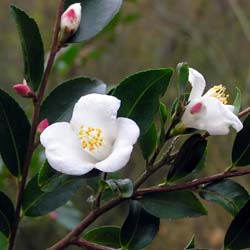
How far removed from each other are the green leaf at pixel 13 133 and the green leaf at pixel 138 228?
0.15 m

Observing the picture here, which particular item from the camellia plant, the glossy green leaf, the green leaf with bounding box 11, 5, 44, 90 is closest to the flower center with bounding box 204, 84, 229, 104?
the camellia plant

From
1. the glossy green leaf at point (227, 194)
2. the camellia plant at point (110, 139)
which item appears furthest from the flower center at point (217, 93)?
the glossy green leaf at point (227, 194)

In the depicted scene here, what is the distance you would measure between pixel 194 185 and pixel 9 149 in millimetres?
232

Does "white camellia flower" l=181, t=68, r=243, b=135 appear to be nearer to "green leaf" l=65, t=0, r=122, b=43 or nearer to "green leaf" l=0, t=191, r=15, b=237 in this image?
"green leaf" l=65, t=0, r=122, b=43

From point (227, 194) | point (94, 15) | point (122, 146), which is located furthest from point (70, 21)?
point (227, 194)

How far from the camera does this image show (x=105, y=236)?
2.35ft

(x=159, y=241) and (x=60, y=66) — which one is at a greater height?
(x=60, y=66)

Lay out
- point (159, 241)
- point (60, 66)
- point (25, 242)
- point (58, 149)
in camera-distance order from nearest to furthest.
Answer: point (58, 149)
point (60, 66)
point (25, 242)
point (159, 241)

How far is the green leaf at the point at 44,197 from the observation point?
69 centimetres

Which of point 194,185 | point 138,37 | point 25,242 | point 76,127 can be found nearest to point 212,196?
point 194,185

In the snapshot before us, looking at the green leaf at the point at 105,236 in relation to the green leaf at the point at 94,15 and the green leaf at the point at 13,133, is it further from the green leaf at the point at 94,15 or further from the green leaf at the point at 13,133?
the green leaf at the point at 94,15

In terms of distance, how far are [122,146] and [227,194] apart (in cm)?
16

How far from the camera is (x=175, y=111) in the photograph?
62 cm

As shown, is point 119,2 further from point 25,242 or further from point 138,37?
point 138,37
